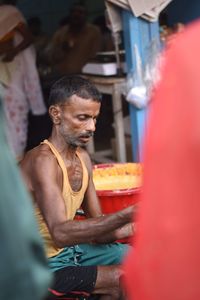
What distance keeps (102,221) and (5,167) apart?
137cm

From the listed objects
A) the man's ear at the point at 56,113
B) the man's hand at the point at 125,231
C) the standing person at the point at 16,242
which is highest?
the standing person at the point at 16,242

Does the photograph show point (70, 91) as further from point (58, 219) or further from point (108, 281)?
point (108, 281)

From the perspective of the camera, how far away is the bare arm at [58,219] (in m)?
2.66

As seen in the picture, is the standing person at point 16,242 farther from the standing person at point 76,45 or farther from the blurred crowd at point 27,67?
the standing person at point 76,45

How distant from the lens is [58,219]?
2.73m

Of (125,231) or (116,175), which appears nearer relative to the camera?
(125,231)

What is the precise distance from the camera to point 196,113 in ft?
4.37

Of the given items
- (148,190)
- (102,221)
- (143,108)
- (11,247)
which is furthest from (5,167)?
(143,108)

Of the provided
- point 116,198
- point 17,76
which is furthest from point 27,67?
point 116,198

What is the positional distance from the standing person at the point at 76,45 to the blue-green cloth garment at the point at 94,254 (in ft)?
15.5

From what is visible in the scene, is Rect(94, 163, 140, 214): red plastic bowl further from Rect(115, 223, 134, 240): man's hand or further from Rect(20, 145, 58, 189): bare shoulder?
Rect(20, 145, 58, 189): bare shoulder

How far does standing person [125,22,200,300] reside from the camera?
134cm

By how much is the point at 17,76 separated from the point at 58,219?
4344 millimetres

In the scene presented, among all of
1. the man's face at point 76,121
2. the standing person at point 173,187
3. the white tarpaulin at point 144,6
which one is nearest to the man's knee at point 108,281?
the man's face at point 76,121
